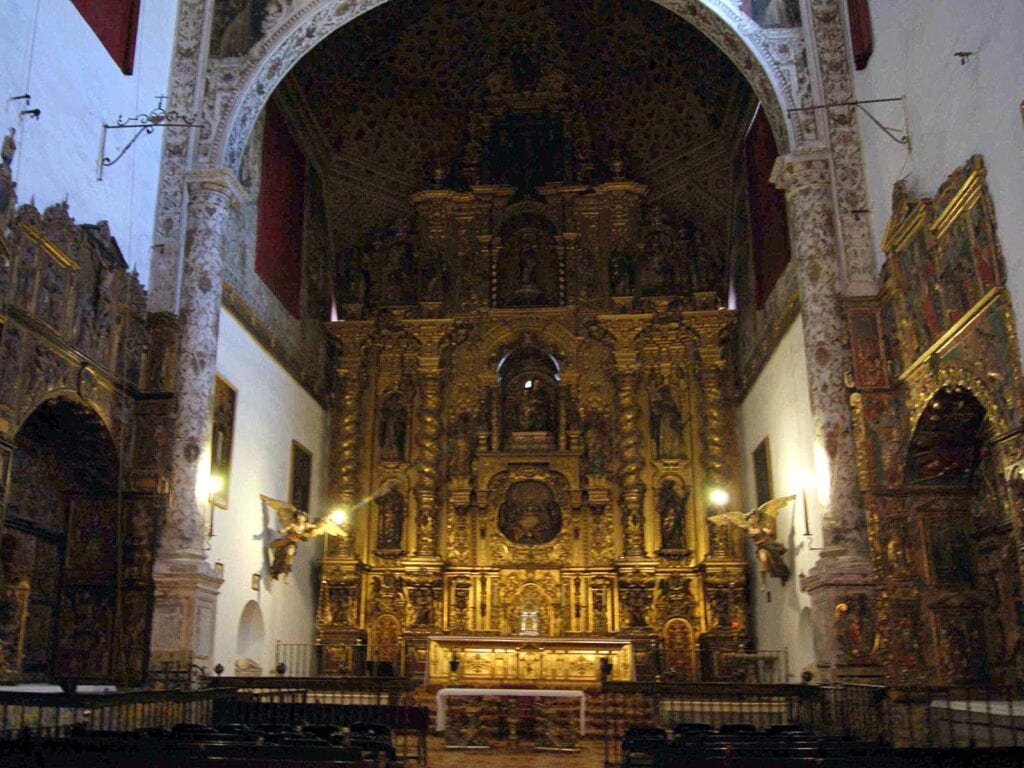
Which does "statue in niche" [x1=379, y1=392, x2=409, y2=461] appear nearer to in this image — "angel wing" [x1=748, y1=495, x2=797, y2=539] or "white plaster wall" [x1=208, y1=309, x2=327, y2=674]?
"white plaster wall" [x1=208, y1=309, x2=327, y2=674]

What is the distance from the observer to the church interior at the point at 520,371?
12234 millimetres

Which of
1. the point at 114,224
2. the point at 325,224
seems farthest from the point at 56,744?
the point at 325,224

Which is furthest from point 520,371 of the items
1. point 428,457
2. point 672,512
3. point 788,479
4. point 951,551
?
point 951,551

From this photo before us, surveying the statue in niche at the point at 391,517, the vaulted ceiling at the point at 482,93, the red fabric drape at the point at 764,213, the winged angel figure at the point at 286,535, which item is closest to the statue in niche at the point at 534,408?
the statue in niche at the point at 391,517

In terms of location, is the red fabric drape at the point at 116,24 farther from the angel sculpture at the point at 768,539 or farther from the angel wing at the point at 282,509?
the angel sculpture at the point at 768,539

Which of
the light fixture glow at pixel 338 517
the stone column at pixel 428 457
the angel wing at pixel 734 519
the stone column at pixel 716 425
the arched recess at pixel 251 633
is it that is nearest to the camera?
the arched recess at pixel 251 633

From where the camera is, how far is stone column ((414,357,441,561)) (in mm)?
22250

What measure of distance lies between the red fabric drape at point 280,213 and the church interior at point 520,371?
0.14 metres

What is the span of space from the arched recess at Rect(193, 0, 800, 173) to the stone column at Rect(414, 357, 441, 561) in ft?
26.0

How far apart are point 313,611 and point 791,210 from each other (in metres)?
12.9

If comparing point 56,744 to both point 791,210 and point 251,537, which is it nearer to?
point 251,537

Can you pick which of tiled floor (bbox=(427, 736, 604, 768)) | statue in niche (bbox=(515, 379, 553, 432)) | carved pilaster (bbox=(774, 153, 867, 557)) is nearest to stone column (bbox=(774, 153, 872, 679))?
carved pilaster (bbox=(774, 153, 867, 557))

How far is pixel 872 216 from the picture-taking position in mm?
14617

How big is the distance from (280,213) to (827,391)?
11738 mm
